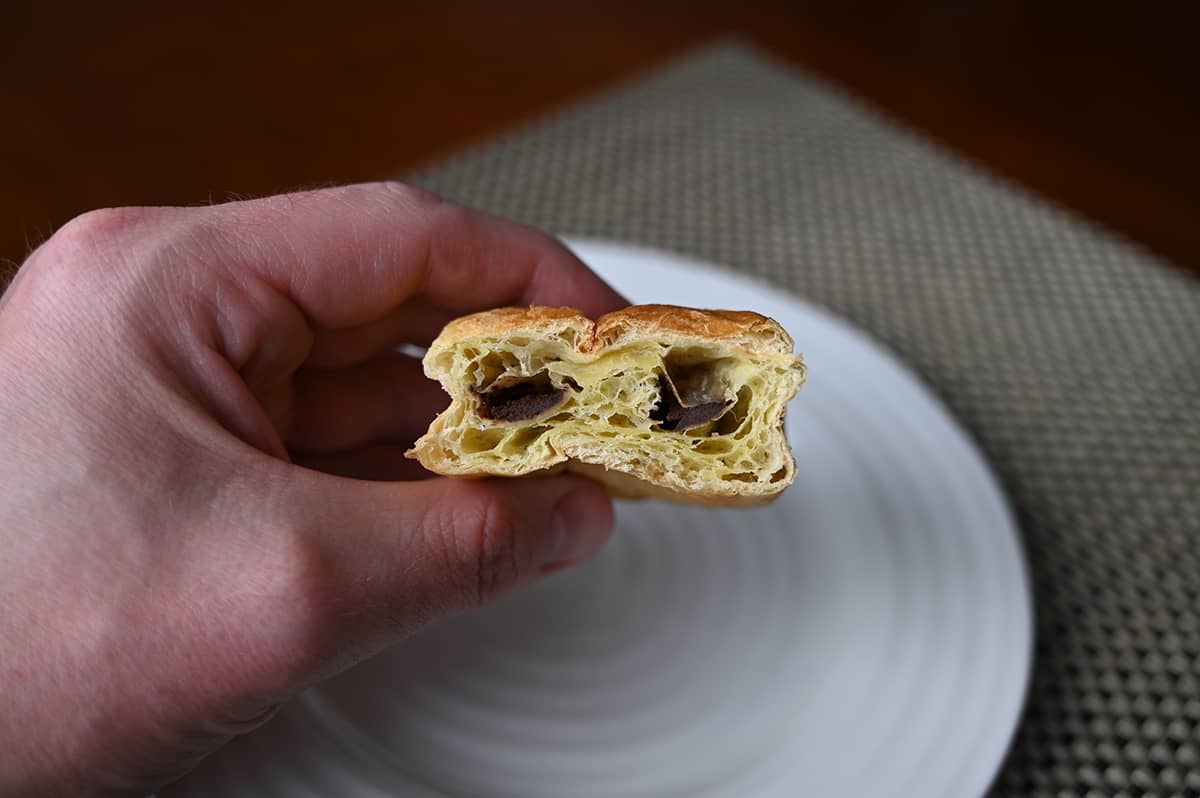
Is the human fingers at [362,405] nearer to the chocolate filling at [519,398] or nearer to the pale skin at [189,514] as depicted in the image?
the pale skin at [189,514]

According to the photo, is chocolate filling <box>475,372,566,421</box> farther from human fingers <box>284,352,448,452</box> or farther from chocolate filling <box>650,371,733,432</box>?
human fingers <box>284,352,448,452</box>

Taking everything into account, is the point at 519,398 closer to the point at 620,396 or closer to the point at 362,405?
the point at 620,396

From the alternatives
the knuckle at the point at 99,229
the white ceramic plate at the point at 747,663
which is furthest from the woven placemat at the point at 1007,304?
the knuckle at the point at 99,229

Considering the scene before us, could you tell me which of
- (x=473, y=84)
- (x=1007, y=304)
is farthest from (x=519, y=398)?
(x=473, y=84)

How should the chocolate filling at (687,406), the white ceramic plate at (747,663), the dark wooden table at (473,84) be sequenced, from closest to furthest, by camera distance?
the chocolate filling at (687,406) → the white ceramic plate at (747,663) → the dark wooden table at (473,84)

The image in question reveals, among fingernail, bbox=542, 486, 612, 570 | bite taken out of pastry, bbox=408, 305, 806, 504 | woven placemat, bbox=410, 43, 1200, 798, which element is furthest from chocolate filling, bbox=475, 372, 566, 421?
woven placemat, bbox=410, 43, 1200, 798

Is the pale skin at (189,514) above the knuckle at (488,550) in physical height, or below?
above
